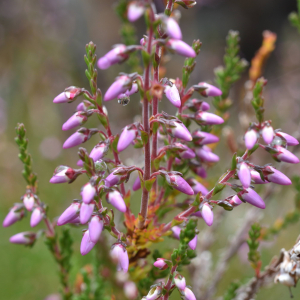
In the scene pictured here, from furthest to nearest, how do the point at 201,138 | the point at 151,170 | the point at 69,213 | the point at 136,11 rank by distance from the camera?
the point at 201,138 → the point at 151,170 → the point at 69,213 → the point at 136,11

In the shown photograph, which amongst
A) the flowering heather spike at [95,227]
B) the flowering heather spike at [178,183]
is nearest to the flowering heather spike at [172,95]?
the flowering heather spike at [178,183]

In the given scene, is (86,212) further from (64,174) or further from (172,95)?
(172,95)

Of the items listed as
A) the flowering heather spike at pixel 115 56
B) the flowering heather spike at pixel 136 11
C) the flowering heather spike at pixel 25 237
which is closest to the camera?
the flowering heather spike at pixel 136 11

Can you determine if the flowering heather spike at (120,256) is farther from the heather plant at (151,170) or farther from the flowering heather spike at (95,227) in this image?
the flowering heather spike at (95,227)

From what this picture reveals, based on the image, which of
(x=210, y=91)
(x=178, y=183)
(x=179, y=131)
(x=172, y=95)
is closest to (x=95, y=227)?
(x=178, y=183)

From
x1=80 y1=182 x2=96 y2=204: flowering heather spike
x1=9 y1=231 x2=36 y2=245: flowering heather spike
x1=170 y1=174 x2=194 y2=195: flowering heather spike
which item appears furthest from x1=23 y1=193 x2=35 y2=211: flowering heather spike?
x1=170 y1=174 x2=194 y2=195: flowering heather spike

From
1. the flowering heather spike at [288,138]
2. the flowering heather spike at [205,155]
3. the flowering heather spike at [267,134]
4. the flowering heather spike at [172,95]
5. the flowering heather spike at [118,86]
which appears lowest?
the flowering heather spike at [205,155]

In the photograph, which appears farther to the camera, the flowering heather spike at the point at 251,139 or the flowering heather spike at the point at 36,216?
the flowering heather spike at the point at 36,216
